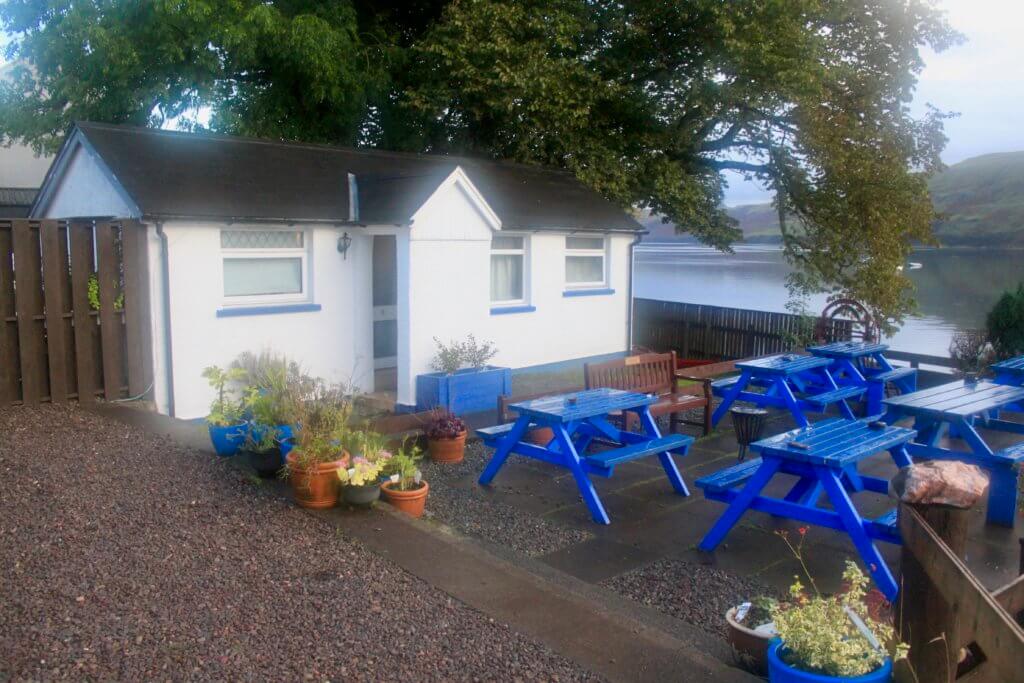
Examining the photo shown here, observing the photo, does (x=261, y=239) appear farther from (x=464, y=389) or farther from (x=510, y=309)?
(x=510, y=309)

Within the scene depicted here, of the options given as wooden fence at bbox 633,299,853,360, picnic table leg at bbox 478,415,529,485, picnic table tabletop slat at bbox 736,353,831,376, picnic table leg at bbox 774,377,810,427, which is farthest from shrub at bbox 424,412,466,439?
wooden fence at bbox 633,299,853,360

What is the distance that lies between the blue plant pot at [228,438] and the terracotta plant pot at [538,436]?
3036mm

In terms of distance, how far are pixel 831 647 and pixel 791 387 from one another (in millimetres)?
8349

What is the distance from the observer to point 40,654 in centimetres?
380

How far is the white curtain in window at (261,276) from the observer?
10.2 meters

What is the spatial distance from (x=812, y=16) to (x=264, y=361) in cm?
1264

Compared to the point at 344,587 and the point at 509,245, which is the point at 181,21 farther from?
the point at 344,587

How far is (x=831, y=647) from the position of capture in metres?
3.36

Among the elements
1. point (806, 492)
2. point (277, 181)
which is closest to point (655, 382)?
point (806, 492)

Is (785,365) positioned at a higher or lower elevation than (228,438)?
higher

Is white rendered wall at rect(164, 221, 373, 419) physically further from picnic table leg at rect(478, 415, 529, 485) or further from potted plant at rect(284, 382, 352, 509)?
picnic table leg at rect(478, 415, 529, 485)

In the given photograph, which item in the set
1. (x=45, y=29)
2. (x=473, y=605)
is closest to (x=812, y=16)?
(x=45, y=29)

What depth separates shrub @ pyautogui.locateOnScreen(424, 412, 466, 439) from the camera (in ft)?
28.0

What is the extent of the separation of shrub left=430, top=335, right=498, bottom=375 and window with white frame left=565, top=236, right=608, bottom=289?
2.97m
